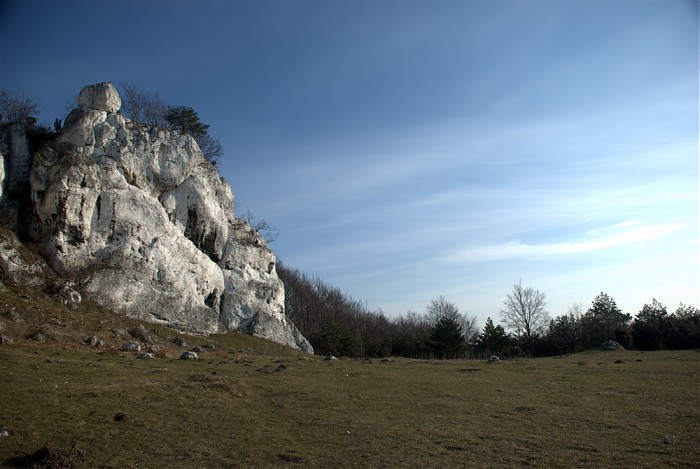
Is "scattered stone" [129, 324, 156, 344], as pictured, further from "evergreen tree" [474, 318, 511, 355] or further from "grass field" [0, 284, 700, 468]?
"evergreen tree" [474, 318, 511, 355]

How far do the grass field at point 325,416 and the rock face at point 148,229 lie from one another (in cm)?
1347

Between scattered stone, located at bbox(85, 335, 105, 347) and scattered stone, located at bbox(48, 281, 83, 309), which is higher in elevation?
scattered stone, located at bbox(48, 281, 83, 309)

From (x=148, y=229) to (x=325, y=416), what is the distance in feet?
101

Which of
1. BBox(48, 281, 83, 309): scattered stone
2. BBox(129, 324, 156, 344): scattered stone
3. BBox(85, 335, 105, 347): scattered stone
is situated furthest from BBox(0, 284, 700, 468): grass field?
BBox(48, 281, 83, 309): scattered stone

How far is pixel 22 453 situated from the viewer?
998cm

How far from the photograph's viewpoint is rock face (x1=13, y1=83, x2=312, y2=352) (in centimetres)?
3522

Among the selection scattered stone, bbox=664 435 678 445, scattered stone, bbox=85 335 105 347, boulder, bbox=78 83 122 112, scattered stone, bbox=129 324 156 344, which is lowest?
scattered stone, bbox=664 435 678 445

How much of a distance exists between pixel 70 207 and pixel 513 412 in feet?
110

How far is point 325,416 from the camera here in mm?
14320

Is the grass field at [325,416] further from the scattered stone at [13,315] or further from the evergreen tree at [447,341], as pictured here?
the evergreen tree at [447,341]

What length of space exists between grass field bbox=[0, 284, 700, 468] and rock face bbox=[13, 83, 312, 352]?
13472mm

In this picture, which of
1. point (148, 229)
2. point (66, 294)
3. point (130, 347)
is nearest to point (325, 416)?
point (130, 347)

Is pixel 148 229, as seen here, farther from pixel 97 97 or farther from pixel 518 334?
pixel 518 334

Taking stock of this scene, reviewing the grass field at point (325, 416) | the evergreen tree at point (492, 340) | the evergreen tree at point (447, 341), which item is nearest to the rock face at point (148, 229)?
the grass field at point (325, 416)
